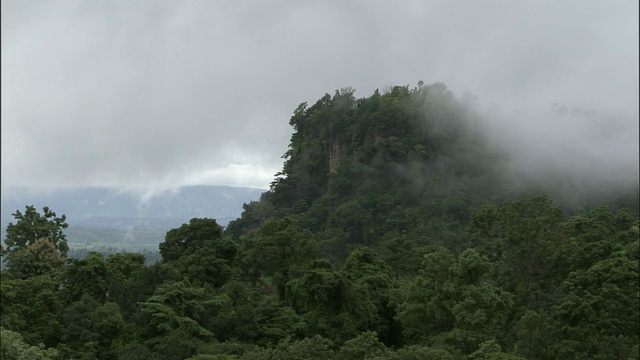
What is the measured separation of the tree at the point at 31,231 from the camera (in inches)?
1633

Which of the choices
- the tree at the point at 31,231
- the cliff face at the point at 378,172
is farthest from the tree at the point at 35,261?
the cliff face at the point at 378,172

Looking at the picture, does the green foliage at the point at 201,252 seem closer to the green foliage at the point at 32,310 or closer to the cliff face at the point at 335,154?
the green foliage at the point at 32,310

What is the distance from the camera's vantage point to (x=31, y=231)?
1655 inches

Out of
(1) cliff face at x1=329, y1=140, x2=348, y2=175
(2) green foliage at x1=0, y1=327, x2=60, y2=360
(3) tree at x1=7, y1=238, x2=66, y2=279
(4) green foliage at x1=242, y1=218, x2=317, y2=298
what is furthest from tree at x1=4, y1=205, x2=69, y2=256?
(1) cliff face at x1=329, y1=140, x2=348, y2=175

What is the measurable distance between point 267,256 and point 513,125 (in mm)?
41748

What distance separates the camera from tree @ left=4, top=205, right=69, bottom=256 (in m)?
41.5

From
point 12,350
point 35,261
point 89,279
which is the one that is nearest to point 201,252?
point 89,279

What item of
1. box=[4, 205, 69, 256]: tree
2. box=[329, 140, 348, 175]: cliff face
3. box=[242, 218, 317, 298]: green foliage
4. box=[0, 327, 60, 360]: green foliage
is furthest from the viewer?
box=[329, 140, 348, 175]: cliff face

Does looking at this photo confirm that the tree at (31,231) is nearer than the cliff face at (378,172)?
Yes

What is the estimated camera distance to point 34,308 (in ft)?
96.8

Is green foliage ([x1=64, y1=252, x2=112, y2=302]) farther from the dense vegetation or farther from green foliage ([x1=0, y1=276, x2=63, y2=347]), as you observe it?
green foliage ([x1=0, y1=276, x2=63, y2=347])

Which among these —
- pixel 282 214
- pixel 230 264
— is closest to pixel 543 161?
pixel 282 214

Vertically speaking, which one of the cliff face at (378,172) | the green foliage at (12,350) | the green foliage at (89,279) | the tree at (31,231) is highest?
the cliff face at (378,172)

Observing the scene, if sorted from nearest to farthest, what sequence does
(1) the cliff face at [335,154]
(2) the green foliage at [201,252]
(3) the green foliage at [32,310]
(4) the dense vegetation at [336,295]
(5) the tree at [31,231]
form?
(4) the dense vegetation at [336,295], (3) the green foliage at [32,310], (2) the green foliage at [201,252], (5) the tree at [31,231], (1) the cliff face at [335,154]
